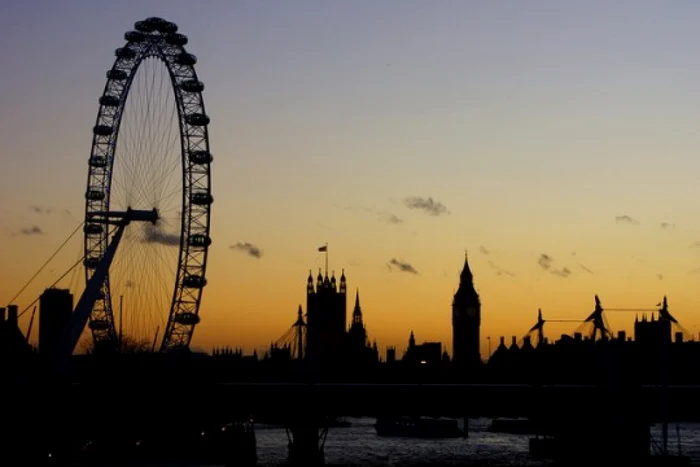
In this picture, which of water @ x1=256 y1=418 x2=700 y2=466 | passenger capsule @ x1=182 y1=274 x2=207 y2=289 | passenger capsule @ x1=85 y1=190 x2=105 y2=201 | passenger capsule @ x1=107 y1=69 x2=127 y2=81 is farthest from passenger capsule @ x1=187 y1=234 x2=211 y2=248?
water @ x1=256 y1=418 x2=700 y2=466

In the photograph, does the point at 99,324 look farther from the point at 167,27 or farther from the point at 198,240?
the point at 167,27

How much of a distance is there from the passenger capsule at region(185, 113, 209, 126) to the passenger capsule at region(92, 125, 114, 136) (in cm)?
496

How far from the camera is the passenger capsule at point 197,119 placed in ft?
290

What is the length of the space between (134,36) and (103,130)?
21.3 ft

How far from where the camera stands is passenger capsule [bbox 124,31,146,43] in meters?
86.6

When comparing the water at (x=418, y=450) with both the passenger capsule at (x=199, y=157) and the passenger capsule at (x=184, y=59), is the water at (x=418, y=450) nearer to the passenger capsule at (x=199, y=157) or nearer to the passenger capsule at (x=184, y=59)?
the passenger capsule at (x=199, y=157)

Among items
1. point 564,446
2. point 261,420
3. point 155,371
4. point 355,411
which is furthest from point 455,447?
point 155,371

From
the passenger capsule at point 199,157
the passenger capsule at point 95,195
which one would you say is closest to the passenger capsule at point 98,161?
the passenger capsule at point 95,195

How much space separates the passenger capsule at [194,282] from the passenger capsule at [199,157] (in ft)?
23.4

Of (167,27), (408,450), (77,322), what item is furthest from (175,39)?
(408,450)

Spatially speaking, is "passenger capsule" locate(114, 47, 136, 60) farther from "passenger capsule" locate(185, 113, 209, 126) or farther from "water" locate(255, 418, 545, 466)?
"water" locate(255, 418, 545, 466)

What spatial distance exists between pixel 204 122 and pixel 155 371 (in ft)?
51.2

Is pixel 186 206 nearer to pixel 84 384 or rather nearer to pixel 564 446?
pixel 84 384

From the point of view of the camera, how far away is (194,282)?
90062 mm
